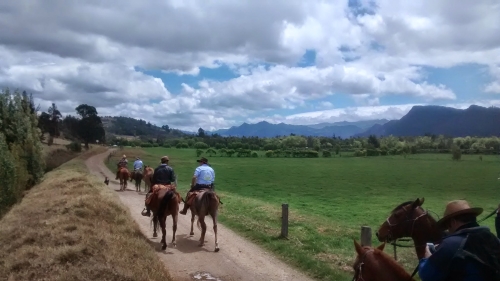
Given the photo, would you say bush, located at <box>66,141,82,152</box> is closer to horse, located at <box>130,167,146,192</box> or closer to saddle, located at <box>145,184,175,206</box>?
horse, located at <box>130,167,146,192</box>

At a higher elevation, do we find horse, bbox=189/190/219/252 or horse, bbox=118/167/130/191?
horse, bbox=189/190/219/252

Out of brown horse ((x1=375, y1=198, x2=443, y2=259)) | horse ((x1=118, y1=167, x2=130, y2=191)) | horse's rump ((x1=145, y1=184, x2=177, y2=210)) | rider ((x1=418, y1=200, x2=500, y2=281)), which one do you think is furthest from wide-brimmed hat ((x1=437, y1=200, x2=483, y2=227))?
horse ((x1=118, y1=167, x2=130, y2=191))

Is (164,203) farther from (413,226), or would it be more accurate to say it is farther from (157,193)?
(413,226)

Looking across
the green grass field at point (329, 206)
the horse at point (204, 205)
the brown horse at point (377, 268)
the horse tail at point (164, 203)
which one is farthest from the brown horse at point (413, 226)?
the horse tail at point (164, 203)

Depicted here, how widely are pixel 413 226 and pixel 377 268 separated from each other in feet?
8.60

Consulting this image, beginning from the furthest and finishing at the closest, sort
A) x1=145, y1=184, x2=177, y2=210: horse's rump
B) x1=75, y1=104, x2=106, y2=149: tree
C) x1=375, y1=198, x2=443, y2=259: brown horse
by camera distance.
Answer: x1=75, y1=104, x2=106, y2=149: tree → x1=145, y1=184, x2=177, y2=210: horse's rump → x1=375, y1=198, x2=443, y2=259: brown horse

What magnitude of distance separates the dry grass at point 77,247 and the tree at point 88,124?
8269cm

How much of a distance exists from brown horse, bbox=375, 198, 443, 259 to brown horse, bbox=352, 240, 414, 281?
239cm

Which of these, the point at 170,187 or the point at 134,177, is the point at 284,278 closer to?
the point at 170,187

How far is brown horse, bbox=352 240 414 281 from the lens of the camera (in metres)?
4.82

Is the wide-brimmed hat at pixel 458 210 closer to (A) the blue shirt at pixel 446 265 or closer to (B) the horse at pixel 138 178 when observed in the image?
(A) the blue shirt at pixel 446 265

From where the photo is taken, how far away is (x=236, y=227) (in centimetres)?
1645

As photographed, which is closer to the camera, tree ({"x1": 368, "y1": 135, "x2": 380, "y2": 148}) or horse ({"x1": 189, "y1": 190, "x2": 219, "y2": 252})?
horse ({"x1": 189, "y1": 190, "x2": 219, "y2": 252})

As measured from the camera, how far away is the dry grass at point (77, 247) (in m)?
8.34
